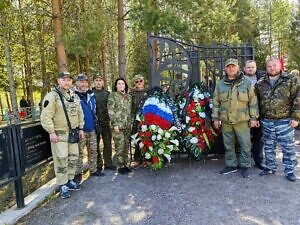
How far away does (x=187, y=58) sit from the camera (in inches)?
227

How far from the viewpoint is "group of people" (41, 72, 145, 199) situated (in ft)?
14.4

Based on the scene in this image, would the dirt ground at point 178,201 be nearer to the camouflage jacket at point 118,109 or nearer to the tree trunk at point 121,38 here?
the camouflage jacket at point 118,109

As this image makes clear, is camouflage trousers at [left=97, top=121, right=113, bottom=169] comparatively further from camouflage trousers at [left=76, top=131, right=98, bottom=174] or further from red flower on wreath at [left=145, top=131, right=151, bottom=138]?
red flower on wreath at [left=145, top=131, right=151, bottom=138]

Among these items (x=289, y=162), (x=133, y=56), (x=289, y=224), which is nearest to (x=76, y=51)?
(x=289, y=162)

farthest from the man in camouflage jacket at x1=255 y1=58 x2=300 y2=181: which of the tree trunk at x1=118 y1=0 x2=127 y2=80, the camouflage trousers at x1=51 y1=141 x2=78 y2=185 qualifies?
the tree trunk at x1=118 y1=0 x2=127 y2=80

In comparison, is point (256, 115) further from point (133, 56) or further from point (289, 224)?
point (133, 56)

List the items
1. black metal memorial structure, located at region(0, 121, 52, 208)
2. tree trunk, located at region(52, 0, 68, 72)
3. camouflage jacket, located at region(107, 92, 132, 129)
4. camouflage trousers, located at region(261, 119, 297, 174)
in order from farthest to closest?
tree trunk, located at region(52, 0, 68, 72)
camouflage jacket, located at region(107, 92, 132, 129)
camouflage trousers, located at region(261, 119, 297, 174)
black metal memorial structure, located at region(0, 121, 52, 208)

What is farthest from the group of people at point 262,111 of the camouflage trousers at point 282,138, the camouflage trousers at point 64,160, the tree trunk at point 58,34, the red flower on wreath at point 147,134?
the tree trunk at point 58,34

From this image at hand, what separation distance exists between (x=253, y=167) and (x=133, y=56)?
17.0 metres

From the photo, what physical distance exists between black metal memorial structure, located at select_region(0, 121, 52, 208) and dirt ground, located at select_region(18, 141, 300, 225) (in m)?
0.50

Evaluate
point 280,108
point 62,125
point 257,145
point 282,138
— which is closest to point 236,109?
point 280,108

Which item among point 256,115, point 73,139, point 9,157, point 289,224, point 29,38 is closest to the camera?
point 289,224

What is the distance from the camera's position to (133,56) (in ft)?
70.7

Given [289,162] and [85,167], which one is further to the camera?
[85,167]
